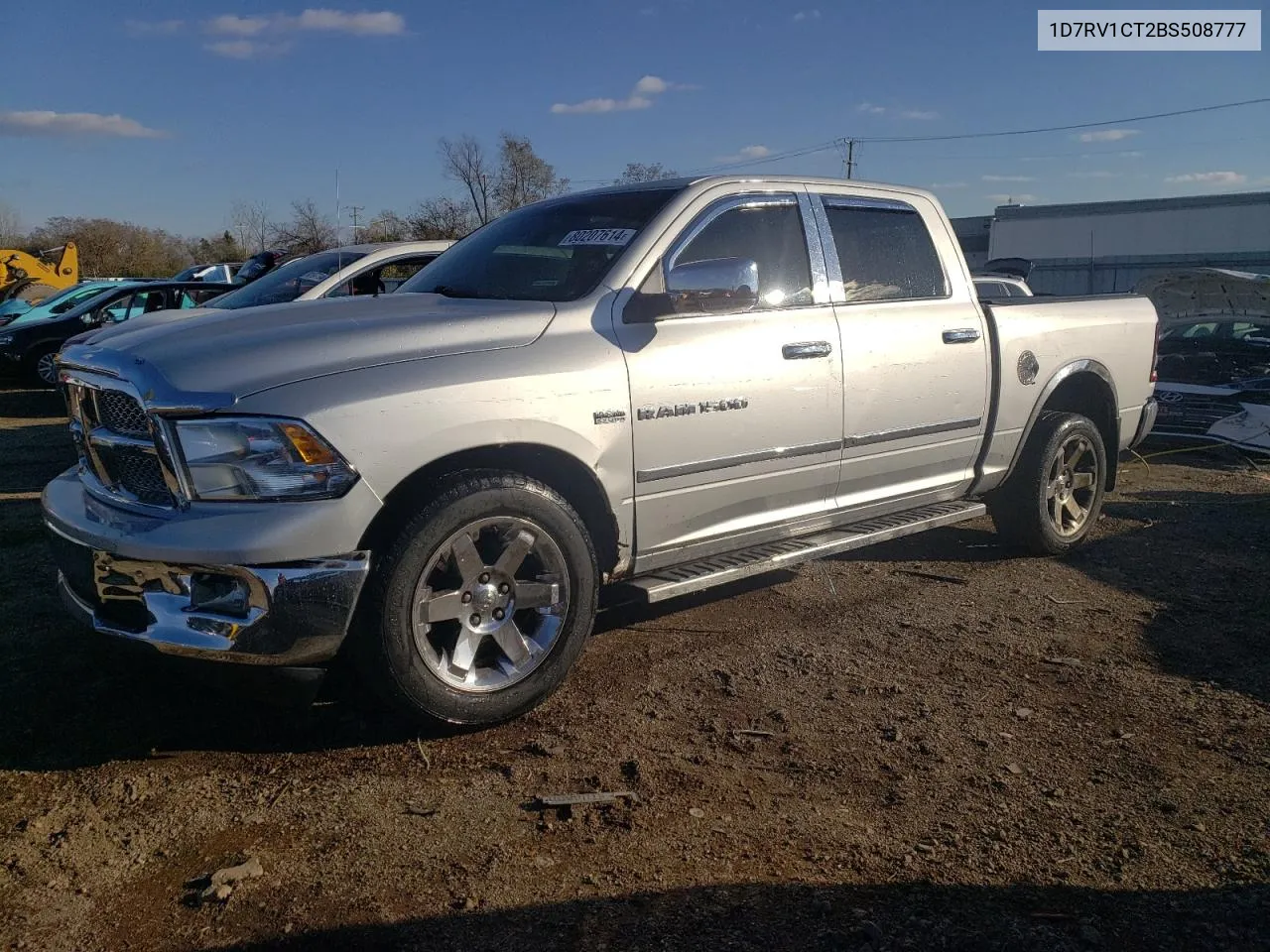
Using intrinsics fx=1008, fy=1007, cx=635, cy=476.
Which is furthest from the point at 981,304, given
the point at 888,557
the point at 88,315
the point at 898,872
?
the point at 88,315

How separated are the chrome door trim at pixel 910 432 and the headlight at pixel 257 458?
2422 mm

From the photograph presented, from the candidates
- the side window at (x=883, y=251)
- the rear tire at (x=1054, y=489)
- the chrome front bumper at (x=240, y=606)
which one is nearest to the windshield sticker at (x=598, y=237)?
the side window at (x=883, y=251)

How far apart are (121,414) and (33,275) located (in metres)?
26.3

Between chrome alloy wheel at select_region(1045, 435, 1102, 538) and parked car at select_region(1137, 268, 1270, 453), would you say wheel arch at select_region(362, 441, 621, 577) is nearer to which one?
chrome alloy wheel at select_region(1045, 435, 1102, 538)

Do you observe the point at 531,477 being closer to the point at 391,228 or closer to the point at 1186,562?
the point at 1186,562

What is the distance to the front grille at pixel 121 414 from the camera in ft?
10.7

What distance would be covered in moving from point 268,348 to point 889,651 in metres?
2.82

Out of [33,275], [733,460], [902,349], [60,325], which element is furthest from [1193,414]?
[33,275]

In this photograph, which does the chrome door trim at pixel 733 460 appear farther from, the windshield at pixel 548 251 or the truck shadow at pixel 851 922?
the truck shadow at pixel 851 922

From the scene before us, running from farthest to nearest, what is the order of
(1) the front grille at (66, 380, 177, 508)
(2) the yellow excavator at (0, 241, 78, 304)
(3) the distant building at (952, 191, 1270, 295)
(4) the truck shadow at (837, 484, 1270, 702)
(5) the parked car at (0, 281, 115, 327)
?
1. (3) the distant building at (952, 191, 1270, 295)
2. (2) the yellow excavator at (0, 241, 78, 304)
3. (5) the parked car at (0, 281, 115, 327)
4. (4) the truck shadow at (837, 484, 1270, 702)
5. (1) the front grille at (66, 380, 177, 508)

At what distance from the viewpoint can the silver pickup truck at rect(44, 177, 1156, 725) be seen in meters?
3.05

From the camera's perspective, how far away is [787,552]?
4.32m

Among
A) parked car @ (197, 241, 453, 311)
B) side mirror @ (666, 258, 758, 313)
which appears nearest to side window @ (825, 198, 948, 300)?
side mirror @ (666, 258, 758, 313)

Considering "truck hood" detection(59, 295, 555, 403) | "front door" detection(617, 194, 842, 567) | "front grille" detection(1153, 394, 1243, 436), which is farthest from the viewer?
"front grille" detection(1153, 394, 1243, 436)
